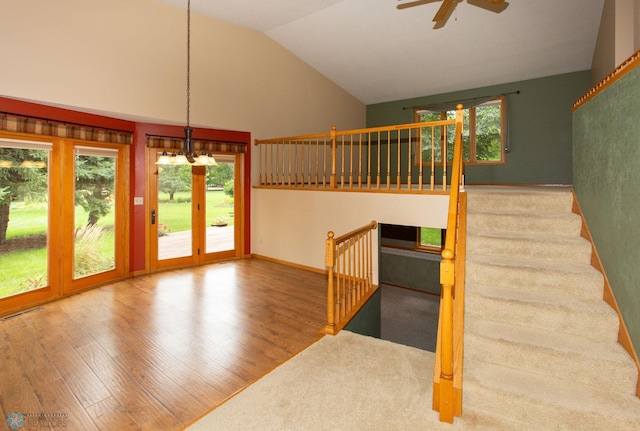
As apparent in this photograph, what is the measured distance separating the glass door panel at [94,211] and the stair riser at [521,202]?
508 centimetres

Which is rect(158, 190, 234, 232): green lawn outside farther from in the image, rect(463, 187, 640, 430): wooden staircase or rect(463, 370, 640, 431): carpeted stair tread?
rect(463, 370, 640, 431): carpeted stair tread

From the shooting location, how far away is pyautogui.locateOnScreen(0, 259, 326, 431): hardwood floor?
2.31 metres

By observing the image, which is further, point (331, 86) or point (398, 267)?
point (398, 267)

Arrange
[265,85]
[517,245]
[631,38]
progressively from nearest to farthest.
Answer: [517,245], [631,38], [265,85]

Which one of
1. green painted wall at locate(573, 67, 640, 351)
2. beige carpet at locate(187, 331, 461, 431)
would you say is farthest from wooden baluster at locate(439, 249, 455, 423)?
green painted wall at locate(573, 67, 640, 351)

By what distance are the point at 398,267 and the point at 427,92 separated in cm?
424

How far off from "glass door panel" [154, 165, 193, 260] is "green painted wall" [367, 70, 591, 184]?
590 centimetres

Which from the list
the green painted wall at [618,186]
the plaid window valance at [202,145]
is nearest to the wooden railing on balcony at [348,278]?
the green painted wall at [618,186]

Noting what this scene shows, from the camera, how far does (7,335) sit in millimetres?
3363

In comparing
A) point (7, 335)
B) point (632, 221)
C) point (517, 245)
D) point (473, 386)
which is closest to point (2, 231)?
point (7, 335)

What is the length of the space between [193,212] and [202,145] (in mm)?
1202

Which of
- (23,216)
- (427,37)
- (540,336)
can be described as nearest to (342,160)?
(427,37)

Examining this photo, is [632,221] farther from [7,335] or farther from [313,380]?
[7,335]

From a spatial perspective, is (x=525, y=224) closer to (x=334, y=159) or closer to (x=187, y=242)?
(x=334, y=159)
